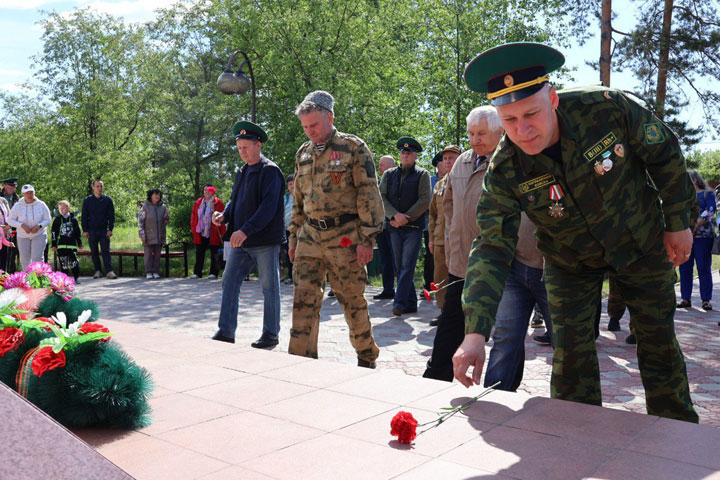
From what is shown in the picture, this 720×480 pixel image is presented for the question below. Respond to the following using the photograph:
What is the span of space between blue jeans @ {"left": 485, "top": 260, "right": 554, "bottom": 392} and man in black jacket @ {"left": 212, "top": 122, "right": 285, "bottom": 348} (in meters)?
2.94

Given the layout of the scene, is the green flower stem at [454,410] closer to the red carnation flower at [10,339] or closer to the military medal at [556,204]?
the military medal at [556,204]

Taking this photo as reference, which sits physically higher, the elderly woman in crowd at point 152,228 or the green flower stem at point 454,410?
the elderly woman in crowd at point 152,228

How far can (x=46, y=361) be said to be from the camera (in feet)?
8.73

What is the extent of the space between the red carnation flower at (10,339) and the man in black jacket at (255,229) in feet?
11.0

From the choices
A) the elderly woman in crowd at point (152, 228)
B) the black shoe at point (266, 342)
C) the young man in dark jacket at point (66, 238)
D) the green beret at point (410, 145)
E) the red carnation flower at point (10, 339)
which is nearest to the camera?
the red carnation flower at point (10, 339)

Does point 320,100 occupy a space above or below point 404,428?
above

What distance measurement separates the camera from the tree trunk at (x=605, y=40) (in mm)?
16266

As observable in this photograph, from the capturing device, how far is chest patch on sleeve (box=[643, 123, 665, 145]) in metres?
2.70

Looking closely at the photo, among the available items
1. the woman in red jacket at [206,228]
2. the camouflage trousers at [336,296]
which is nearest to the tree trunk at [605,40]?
the woman in red jacket at [206,228]

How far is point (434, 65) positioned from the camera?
2298cm

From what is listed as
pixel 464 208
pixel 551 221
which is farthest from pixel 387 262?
pixel 551 221

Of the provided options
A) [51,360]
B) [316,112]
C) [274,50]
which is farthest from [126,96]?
[51,360]

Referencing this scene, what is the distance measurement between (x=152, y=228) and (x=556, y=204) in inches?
536

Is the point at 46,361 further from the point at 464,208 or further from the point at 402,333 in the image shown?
the point at 402,333
